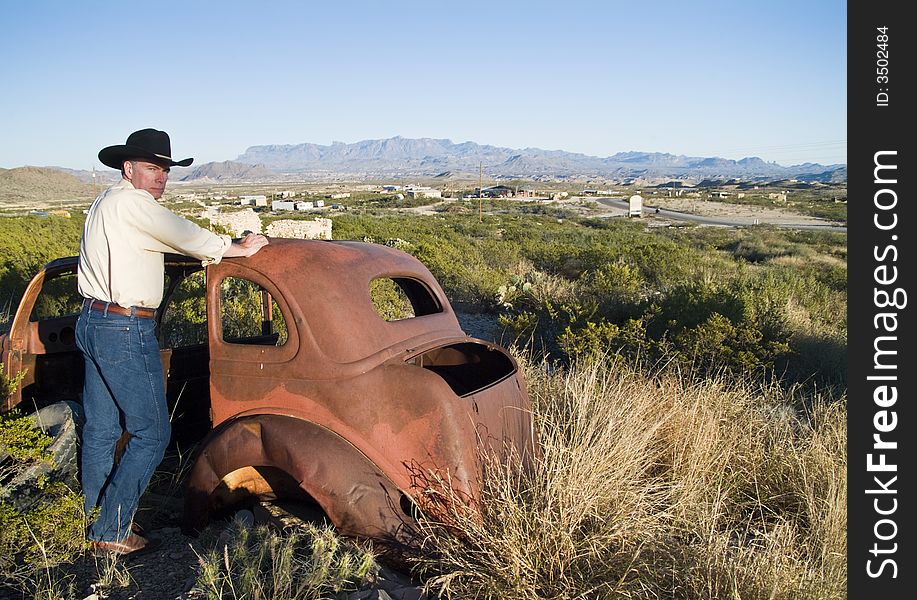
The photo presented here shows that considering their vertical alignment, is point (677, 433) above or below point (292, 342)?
below

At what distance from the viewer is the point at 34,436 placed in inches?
148

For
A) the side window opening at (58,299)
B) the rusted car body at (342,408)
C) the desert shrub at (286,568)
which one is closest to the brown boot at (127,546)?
the rusted car body at (342,408)

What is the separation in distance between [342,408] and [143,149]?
1.70m

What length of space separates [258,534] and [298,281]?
4.11 ft

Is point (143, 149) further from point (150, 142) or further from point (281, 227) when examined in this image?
point (281, 227)

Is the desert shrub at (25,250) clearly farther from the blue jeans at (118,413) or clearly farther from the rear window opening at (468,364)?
the rear window opening at (468,364)

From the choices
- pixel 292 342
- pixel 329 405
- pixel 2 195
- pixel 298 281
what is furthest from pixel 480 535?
pixel 2 195

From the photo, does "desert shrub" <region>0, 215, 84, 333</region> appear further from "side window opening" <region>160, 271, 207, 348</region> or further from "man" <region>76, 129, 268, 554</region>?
"man" <region>76, 129, 268, 554</region>

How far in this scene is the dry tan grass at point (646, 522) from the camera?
305 cm

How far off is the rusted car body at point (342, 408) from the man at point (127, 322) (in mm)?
266

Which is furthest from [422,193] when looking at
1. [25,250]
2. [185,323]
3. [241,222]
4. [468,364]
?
[468,364]

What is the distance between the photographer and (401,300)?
11.3 metres

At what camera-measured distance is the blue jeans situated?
140 inches
